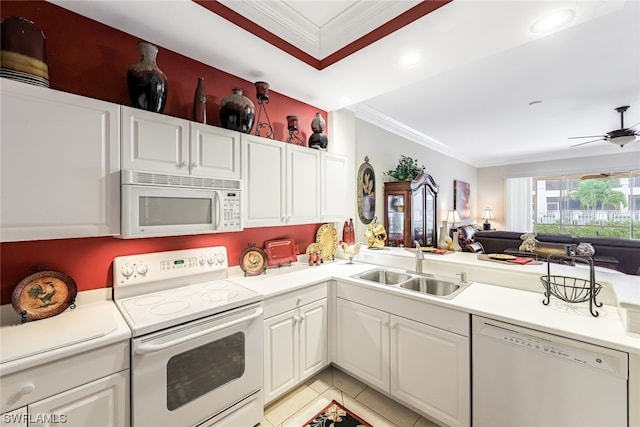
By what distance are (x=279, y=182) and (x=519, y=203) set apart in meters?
7.78

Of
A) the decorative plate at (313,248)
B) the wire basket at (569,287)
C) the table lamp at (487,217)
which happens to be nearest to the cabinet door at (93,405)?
the decorative plate at (313,248)

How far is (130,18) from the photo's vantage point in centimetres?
162

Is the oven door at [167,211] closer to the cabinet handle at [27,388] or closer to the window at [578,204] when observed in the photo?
the cabinet handle at [27,388]

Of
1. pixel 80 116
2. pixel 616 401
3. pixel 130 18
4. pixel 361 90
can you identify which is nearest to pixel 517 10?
pixel 361 90

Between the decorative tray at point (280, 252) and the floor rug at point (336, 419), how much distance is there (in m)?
1.20

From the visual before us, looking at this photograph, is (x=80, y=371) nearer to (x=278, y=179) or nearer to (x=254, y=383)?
(x=254, y=383)

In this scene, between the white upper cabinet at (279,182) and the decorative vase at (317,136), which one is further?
the decorative vase at (317,136)

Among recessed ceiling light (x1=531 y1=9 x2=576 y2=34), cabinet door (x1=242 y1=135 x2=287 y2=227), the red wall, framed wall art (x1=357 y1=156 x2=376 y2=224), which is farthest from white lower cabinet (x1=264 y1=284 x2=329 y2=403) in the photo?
recessed ceiling light (x1=531 y1=9 x2=576 y2=34)

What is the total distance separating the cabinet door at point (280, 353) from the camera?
6.11 ft

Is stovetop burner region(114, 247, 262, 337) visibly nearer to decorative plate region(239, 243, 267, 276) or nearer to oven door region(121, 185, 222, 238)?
decorative plate region(239, 243, 267, 276)

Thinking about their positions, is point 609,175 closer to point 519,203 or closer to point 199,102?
point 519,203

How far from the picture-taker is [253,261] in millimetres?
2297

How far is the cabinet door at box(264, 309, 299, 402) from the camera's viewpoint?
186 centimetres

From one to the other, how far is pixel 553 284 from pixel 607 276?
0.37 metres
